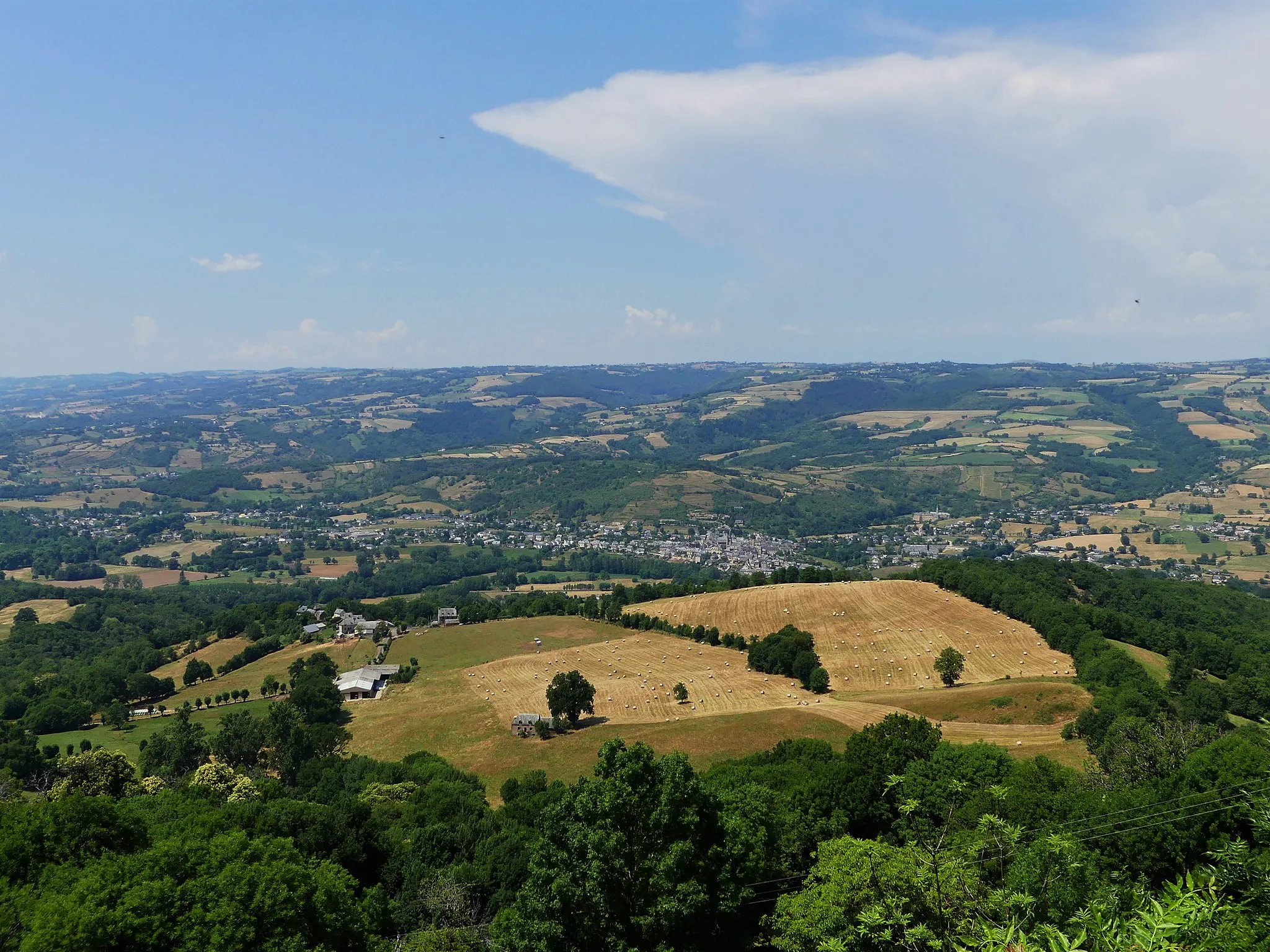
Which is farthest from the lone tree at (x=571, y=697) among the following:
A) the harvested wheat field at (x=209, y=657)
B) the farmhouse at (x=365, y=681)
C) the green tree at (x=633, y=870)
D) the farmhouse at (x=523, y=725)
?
the harvested wheat field at (x=209, y=657)

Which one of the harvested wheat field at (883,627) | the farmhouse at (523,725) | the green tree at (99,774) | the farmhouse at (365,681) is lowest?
the farmhouse at (365,681)

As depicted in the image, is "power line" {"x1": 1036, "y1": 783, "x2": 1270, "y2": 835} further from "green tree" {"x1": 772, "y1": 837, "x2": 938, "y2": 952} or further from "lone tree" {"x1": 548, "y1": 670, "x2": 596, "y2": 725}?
"lone tree" {"x1": 548, "y1": 670, "x2": 596, "y2": 725}

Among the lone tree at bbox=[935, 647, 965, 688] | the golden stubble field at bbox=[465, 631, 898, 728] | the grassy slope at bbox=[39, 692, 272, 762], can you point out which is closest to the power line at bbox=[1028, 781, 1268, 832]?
the golden stubble field at bbox=[465, 631, 898, 728]

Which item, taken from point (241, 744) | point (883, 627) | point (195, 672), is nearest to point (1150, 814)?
point (883, 627)

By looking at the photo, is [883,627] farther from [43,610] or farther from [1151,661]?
[43,610]

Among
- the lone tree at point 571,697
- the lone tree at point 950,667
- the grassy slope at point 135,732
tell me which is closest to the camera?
the lone tree at point 571,697

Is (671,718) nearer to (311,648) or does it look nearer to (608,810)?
(608,810)

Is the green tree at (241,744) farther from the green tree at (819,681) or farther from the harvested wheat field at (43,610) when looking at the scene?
the harvested wheat field at (43,610)
